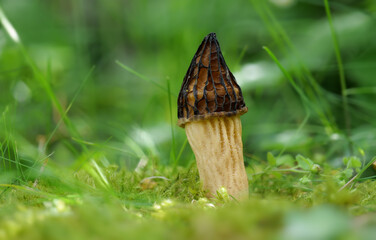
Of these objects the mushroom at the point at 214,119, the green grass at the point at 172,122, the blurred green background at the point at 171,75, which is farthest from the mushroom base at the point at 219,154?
the blurred green background at the point at 171,75

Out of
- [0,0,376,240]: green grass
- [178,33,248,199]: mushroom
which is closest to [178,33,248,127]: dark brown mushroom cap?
[178,33,248,199]: mushroom

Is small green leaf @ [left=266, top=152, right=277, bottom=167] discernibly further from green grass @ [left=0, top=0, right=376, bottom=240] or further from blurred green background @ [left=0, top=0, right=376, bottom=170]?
blurred green background @ [left=0, top=0, right=376, bottom=170]

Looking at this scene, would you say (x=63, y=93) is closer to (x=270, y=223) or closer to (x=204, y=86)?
(x=204, y=86)

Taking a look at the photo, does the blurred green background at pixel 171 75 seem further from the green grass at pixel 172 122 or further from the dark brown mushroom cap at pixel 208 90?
the dark brown mushroom cap at pixel 208 90

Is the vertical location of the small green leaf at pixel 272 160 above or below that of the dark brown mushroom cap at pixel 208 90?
below

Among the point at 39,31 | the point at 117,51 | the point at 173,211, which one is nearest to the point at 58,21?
the point at 39,31

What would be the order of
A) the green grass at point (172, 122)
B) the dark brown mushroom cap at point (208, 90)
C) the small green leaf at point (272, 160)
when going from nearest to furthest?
the green grass at point (172, 122)
the dark brown mushroom cap at point (208, 90)
the small green leaf at point (272, 160)
